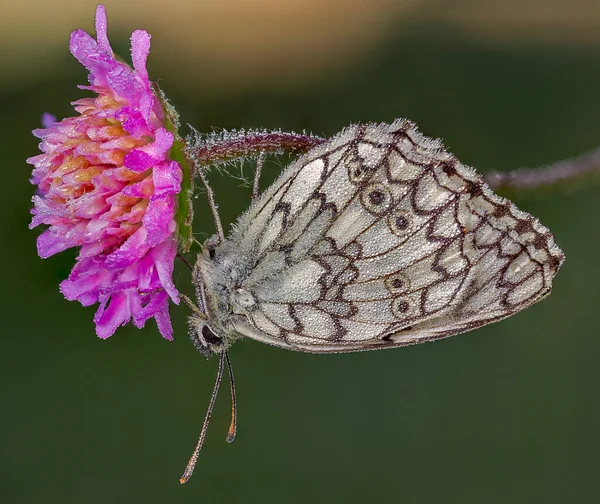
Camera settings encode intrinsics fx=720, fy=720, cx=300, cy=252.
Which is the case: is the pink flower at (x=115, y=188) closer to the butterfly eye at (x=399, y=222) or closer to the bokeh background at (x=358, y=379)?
the butterfly eye at (x=399, y=222)

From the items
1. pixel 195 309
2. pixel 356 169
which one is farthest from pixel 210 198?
pixel 356 169

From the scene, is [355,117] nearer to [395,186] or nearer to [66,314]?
[66,314]

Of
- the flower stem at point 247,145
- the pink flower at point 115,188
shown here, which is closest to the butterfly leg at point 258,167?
the flower stem at point 247,145

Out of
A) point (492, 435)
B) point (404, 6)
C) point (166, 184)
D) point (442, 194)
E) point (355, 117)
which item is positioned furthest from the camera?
point (404, 6)

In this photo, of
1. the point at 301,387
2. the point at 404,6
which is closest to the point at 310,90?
the point at 404,6

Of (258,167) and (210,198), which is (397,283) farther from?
(210,198)

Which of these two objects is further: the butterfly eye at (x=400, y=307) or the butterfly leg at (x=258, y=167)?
Answer: the butterfly leg at (x=258, y=167)
